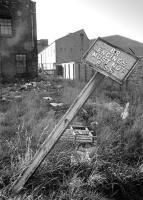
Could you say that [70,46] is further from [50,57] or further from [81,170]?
[81,170]

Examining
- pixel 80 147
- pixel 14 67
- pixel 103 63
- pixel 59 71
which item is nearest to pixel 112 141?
pixel 80 147

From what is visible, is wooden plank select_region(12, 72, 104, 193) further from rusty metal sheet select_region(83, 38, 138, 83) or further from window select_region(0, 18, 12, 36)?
window select_region(0, 18, 12, 36)

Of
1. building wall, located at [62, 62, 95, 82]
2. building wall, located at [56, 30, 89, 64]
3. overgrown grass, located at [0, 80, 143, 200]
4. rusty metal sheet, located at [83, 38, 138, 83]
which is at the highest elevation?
building wall, located at [56, 30, 89, 64]

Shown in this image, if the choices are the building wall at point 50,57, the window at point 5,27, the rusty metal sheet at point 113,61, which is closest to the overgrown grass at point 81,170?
the rusty metal sheet at point 113,61

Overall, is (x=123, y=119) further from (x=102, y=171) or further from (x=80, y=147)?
(x=102, y=171)

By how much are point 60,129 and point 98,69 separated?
0.86 meters

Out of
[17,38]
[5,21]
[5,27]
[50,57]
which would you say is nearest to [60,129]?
[17,38]

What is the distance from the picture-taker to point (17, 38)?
15812 millimetres

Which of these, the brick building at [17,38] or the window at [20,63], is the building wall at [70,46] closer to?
the brick building at [17,38]

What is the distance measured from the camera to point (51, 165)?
2914mm

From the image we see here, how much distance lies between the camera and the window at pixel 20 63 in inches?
636

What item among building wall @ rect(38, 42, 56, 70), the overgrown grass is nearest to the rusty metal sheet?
the overgrown grass

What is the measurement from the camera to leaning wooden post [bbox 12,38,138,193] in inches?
87.2

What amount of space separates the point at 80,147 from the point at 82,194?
4.10 ft
